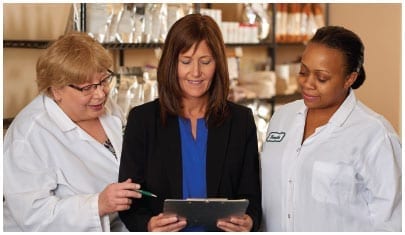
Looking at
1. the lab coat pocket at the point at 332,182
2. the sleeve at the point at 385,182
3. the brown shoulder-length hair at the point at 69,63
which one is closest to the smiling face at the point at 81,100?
the brown shoulder-length hair at the point at 69,63

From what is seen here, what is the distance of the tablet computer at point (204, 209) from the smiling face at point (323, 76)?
0.35 meters

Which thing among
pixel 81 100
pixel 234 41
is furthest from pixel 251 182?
pixel 234 41

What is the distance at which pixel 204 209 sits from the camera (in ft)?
5.20

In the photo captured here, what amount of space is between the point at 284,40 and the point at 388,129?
2.79 metres

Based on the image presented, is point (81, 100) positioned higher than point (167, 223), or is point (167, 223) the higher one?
point (81, 100)

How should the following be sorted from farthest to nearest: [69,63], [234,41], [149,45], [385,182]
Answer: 1. [234,41]
2. [149,45]
3. [69,63]
4. [385,182]

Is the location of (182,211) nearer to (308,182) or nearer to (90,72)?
(308,182)

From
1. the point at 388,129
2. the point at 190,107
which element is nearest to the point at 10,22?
the point at 190,107

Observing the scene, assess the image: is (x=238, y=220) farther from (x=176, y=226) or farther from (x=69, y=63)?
(x=69, y=63)

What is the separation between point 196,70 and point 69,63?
0.39 m

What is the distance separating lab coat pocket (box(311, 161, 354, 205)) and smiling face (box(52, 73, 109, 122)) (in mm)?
682

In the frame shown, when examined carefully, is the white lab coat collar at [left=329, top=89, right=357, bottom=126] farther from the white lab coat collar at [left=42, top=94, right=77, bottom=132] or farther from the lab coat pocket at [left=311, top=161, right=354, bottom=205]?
the white lab coat collar at [left=42, top=94, right=77, bottom=132]

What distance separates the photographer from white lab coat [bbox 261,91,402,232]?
1596mm

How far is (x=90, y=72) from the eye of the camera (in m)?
1.83
